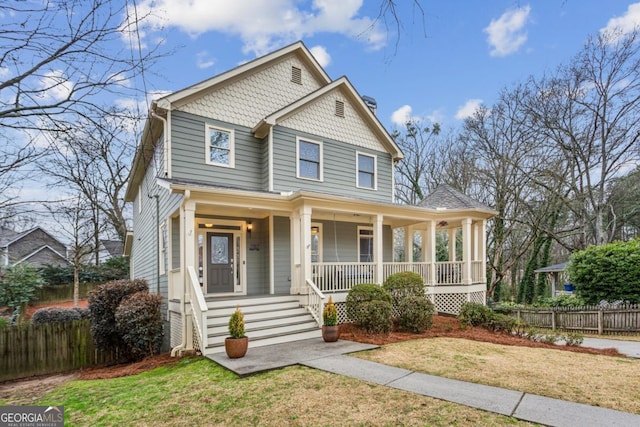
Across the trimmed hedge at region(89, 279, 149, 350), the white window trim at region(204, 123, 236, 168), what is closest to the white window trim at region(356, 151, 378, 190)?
the white window trim at region(204, 123, 236, 168)

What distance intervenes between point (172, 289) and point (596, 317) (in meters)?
13.2

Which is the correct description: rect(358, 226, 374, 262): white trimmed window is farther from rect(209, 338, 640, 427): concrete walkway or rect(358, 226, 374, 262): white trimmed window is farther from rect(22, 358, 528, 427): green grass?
rect(22, 358, 528, 427): green grass

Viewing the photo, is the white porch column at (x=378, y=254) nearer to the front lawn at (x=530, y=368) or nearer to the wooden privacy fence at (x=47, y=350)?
the front lawn at (x=530, y=368)

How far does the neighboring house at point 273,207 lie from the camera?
8953 mm

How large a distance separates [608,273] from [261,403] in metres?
13.0

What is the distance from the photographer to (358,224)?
13352 mm

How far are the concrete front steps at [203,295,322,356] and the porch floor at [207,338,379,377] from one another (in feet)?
0.92

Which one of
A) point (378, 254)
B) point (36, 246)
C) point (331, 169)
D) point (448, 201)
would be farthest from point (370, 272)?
point (36, 246)

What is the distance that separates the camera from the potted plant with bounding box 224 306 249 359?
6.68 m

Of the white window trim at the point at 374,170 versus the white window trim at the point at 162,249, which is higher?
the white window trim at the point at 374,170

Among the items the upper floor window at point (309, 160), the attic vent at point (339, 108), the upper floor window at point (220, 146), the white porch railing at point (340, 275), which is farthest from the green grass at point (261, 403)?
the attic vent at point (339, 108)

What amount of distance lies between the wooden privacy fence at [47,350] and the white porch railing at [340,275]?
6334 mm

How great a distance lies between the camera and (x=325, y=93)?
41.1 feet

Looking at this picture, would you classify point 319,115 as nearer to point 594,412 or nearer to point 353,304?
point 353,304
